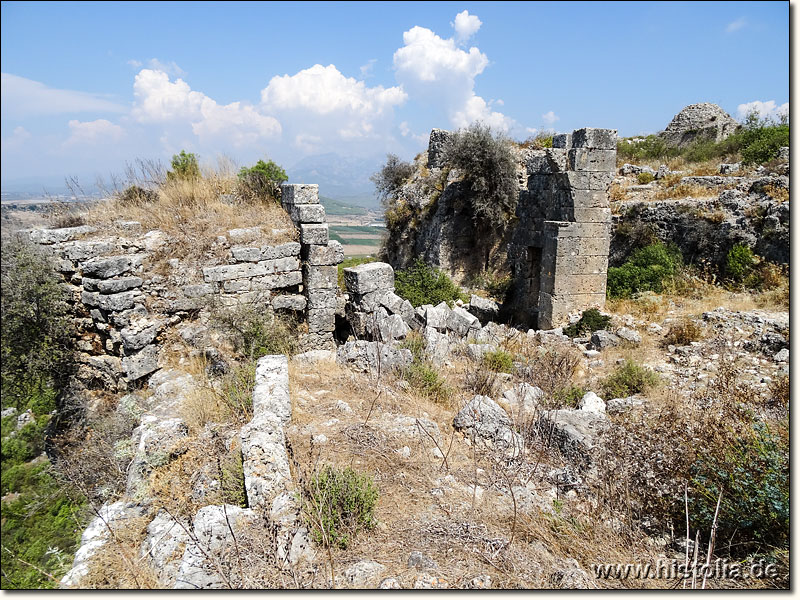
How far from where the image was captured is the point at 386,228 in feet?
66.0

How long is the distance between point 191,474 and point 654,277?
1192cm

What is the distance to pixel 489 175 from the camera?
16562mm

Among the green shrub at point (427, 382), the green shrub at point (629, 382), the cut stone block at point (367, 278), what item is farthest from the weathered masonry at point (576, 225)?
the green shrub at point (427, 382)

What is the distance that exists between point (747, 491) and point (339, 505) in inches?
115

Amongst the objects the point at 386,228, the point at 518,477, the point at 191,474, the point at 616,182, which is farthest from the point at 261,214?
the point at 616,182

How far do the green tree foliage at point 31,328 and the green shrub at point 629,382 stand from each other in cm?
752

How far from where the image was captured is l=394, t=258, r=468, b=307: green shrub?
37.9ft

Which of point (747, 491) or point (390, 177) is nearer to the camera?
point (747, 491)

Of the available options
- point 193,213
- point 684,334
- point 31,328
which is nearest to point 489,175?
point 684,334

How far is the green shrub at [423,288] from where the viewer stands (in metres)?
11.6

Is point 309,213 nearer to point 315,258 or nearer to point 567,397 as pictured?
point 315,258

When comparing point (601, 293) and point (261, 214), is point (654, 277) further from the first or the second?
point (261, 214)

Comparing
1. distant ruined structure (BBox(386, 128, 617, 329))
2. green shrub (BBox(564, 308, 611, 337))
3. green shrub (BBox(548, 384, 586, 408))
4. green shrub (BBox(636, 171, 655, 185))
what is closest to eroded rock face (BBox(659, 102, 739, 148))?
green shrub (BBox(636, 171, 655, 185))

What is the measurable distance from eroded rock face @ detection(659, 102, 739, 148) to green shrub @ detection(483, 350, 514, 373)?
19.7 metres
